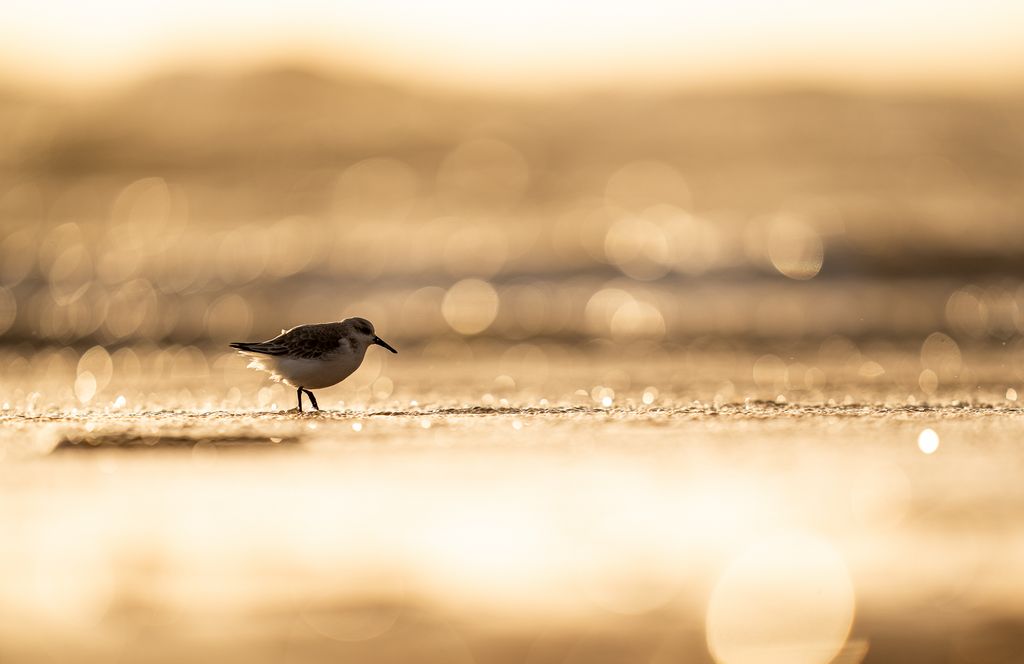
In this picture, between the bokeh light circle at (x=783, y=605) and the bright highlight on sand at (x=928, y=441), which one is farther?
the bright highlight on sand at (x=928, y=441)

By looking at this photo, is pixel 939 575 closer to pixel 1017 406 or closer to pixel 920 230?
pixel 1017 406

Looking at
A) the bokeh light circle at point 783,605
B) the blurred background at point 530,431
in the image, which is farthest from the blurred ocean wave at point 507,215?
the bokeh light circle at point 783,605

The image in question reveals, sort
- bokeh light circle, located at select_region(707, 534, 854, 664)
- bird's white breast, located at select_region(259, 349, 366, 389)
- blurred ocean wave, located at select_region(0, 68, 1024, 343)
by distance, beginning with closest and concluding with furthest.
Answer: bokeh light circle, located at select_region(707, 534, 854, 664), bird's white breast, located at select_region(259, 349, 366, 389), blurred ocean wave, located at select_region(0, 68, 1024, 343)

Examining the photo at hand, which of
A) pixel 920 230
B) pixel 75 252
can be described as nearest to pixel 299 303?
pixel 75 252

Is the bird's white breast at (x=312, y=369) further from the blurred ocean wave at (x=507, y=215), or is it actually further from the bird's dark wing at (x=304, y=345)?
the blurred ocean wave at (x=507, y=215)

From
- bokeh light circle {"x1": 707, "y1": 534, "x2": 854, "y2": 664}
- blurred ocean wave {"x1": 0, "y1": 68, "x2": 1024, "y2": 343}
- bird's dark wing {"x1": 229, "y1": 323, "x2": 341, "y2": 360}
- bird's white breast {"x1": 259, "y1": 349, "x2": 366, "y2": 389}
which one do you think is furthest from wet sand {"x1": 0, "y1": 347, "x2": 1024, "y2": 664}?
blurred ocean wave {"x1": 0, "y1": 68, "x2": 1024, "y2": 343}

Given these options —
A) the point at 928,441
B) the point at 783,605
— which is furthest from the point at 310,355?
the point at 783,605

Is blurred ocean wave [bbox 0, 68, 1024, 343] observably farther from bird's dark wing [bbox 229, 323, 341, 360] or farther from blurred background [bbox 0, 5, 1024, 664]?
bird's dark wing [bbox 229, 323, 341, 360]
